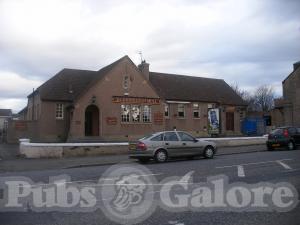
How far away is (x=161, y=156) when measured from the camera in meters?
19.0

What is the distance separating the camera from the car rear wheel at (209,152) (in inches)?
790

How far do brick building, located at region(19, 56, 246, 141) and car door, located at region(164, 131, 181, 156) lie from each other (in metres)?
16.9

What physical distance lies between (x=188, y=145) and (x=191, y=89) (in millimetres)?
26379

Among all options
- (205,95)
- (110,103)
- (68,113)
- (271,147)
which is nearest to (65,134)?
(68,113)

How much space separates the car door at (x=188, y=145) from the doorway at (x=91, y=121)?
1890cm

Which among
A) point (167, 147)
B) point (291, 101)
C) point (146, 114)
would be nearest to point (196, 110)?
point (146, 114)

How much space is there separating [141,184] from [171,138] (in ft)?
26.6

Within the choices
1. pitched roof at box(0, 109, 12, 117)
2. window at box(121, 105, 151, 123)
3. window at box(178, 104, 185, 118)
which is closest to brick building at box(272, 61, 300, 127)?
window at box(178, 104, 185, 118)

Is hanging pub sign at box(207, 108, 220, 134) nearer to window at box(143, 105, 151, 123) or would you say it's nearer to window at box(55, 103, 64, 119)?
window at box(143, 105, 151, 123)

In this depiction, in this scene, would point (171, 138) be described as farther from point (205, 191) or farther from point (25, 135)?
point (25, 135)

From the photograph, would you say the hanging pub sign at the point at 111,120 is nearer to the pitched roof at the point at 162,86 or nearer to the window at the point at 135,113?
the window at the point at 135,113

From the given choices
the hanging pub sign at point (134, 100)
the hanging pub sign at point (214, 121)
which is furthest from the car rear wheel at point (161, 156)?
the hanging pub sign at point (214, 121)

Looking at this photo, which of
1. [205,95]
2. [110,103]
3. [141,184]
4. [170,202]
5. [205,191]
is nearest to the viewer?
[170,202]

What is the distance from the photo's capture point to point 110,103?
36906 millimetres
